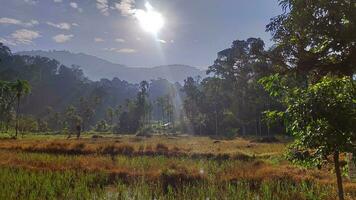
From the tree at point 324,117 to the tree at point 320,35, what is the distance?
3.07 meters

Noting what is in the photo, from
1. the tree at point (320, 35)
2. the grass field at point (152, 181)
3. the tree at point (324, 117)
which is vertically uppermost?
the tree at point (320, 35)

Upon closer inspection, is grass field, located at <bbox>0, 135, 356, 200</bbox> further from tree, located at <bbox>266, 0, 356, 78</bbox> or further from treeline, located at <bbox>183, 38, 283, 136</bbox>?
treeline, located at <bbox>183, 38, 283, 136</bbox>

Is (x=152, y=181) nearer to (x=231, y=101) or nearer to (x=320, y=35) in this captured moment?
(x=320, y=35)

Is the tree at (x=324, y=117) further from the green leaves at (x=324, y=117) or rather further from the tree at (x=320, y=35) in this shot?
the tree at (x=320, y=35)

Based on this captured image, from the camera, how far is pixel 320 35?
1384cm

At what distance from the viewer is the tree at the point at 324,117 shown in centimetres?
998

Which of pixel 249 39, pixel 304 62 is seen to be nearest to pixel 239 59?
pixel 249 39

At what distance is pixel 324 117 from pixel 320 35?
4873 mm

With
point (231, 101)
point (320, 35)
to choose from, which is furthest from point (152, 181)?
point (231, 101)

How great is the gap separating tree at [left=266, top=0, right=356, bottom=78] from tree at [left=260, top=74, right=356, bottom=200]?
3067 millimetres

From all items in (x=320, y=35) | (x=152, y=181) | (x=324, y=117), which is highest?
(x=320, y=35)

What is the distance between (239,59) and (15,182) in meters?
91.1

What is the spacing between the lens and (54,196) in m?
17.1

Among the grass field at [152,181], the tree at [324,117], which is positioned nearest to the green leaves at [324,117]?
the tree at [324,117]
